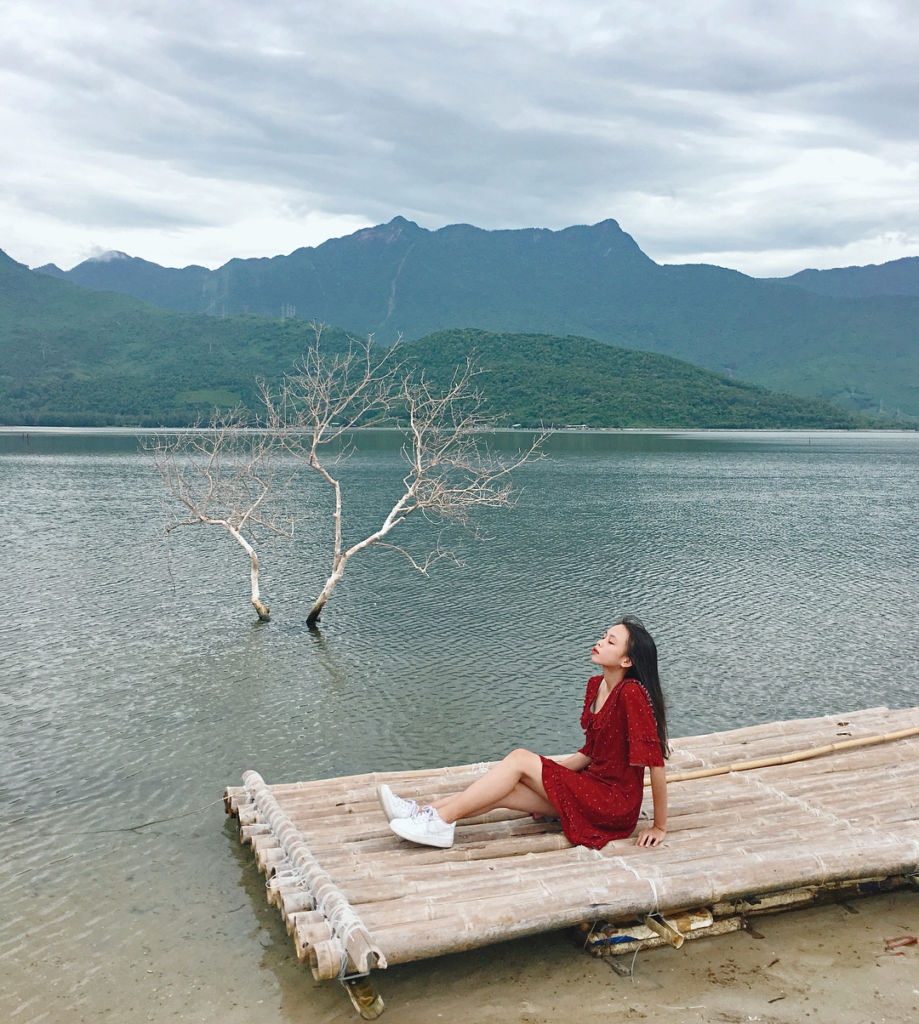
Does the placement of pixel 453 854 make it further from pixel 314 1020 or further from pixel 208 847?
pixel 208 847

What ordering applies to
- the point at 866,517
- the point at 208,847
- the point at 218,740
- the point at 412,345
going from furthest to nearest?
1. the point at 412,345
2. the point at 866,517
3. the point at 218,740
4. the point at 208,847

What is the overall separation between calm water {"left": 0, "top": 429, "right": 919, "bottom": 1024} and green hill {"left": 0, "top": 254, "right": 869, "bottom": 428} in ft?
329

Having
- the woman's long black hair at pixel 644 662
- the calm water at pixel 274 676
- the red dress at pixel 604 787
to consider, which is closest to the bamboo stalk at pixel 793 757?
the red dress at pixel 604 787

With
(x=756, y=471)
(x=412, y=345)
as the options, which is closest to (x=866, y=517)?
(x=756, y=471)

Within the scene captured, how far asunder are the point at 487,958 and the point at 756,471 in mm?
66605

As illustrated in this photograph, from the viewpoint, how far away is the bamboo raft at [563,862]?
529 cm

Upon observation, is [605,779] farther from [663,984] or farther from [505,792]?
[663,984]


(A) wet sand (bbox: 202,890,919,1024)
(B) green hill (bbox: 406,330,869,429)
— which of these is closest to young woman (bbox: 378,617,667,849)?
(A) wet sand (bbox: 202,890,919,1024)

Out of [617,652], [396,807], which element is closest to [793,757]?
[617,652]

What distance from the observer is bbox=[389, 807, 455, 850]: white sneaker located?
631cm

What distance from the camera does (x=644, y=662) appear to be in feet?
20.4

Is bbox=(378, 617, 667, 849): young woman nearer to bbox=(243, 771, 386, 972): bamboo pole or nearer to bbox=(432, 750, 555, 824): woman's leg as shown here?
bbox=(432, 750, 555, 824): woman's leg

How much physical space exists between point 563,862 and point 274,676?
988 centimetres

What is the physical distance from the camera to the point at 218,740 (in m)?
11.8
